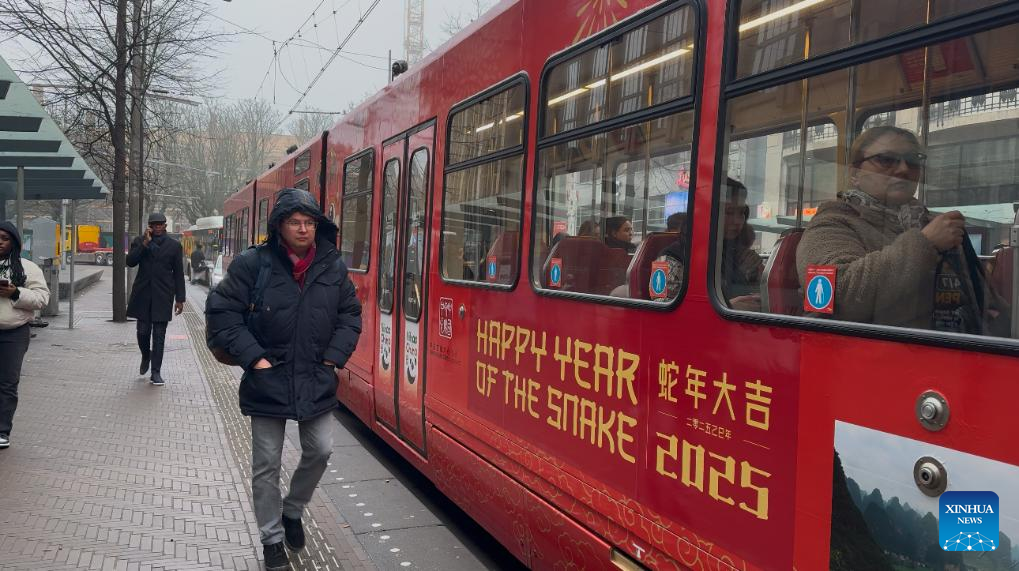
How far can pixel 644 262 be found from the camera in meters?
3.28

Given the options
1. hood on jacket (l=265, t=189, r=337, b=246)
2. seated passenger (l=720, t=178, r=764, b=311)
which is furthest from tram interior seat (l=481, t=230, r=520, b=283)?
seated passenger (l=720, t=178, r=764, b=311)

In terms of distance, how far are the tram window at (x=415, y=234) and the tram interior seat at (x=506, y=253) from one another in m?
1.33

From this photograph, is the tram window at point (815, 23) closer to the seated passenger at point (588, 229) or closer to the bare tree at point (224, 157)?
the seated passenger at point (588, 229)

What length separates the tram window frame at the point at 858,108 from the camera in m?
1.96

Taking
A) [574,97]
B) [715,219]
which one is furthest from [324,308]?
[715,219]

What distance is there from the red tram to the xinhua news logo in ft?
0.07

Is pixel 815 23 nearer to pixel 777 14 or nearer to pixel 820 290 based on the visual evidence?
pixel 777 14

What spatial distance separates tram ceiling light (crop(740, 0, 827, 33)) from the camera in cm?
250

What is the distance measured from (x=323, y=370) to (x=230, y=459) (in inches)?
110

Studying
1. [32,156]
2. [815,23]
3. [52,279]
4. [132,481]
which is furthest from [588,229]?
[52,279]

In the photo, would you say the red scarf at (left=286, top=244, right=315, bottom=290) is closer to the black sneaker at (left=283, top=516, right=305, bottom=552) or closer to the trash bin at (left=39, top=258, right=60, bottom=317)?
the black sneaker at (left=283, top=516, right=305, bottom=552)

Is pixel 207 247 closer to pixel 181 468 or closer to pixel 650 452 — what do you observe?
pixel 181 468

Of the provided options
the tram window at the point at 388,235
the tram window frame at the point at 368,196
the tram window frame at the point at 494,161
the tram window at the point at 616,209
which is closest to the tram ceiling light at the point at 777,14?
the tram window at the point at 616,209

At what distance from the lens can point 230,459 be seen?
21.8 ft
